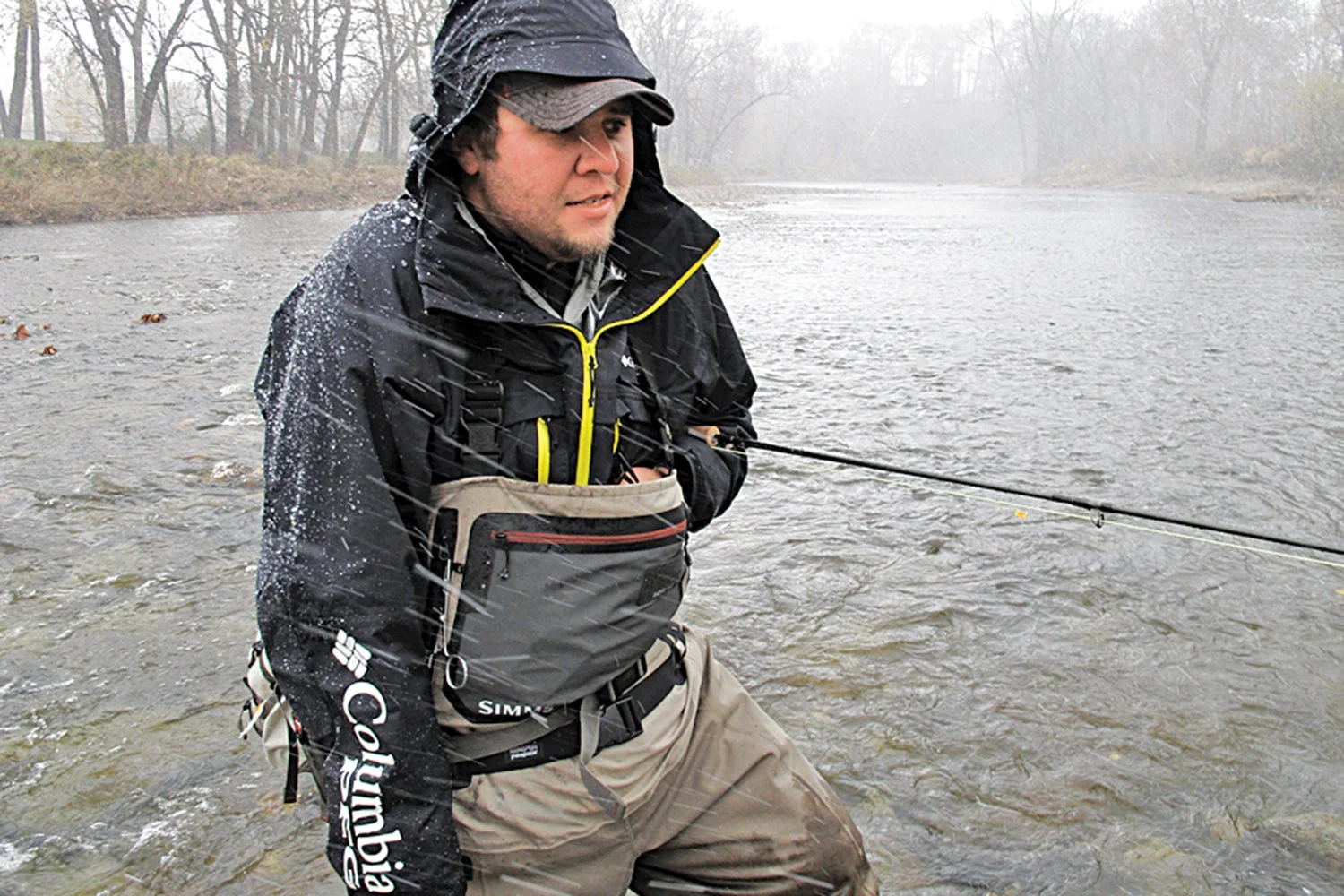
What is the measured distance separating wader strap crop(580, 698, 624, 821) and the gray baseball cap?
1121 mm

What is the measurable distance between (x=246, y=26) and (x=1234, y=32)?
6601 cm

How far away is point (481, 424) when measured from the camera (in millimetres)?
2027

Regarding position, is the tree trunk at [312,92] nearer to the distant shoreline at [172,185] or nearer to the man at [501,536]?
the distant shoreline at [172,185]

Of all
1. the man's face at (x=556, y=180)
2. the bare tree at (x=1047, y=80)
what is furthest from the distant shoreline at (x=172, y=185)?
the bare tree at (x=1047, y=80)

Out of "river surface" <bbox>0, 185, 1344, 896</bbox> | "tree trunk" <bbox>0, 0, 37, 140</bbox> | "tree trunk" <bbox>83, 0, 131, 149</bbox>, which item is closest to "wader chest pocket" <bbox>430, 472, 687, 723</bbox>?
"river surface" <bbox>0, 185, 1344, 896</bbox>

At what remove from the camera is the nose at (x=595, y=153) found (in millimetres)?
2096

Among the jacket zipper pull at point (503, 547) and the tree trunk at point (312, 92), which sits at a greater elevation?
the tree trunk at point (312, 92)

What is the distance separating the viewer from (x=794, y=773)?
7.67ft

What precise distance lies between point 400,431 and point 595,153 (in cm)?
68

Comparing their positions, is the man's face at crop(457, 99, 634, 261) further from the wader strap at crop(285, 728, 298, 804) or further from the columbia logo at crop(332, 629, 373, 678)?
the wader strap at crop(285, 728, 298, 804)

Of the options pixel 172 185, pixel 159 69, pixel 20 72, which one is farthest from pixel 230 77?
pixel 172 185

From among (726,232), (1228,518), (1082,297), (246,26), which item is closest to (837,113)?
(246,26)

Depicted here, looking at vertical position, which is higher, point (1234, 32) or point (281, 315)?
point (1234, 32)

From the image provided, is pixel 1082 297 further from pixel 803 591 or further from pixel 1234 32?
pixel 1234 32
